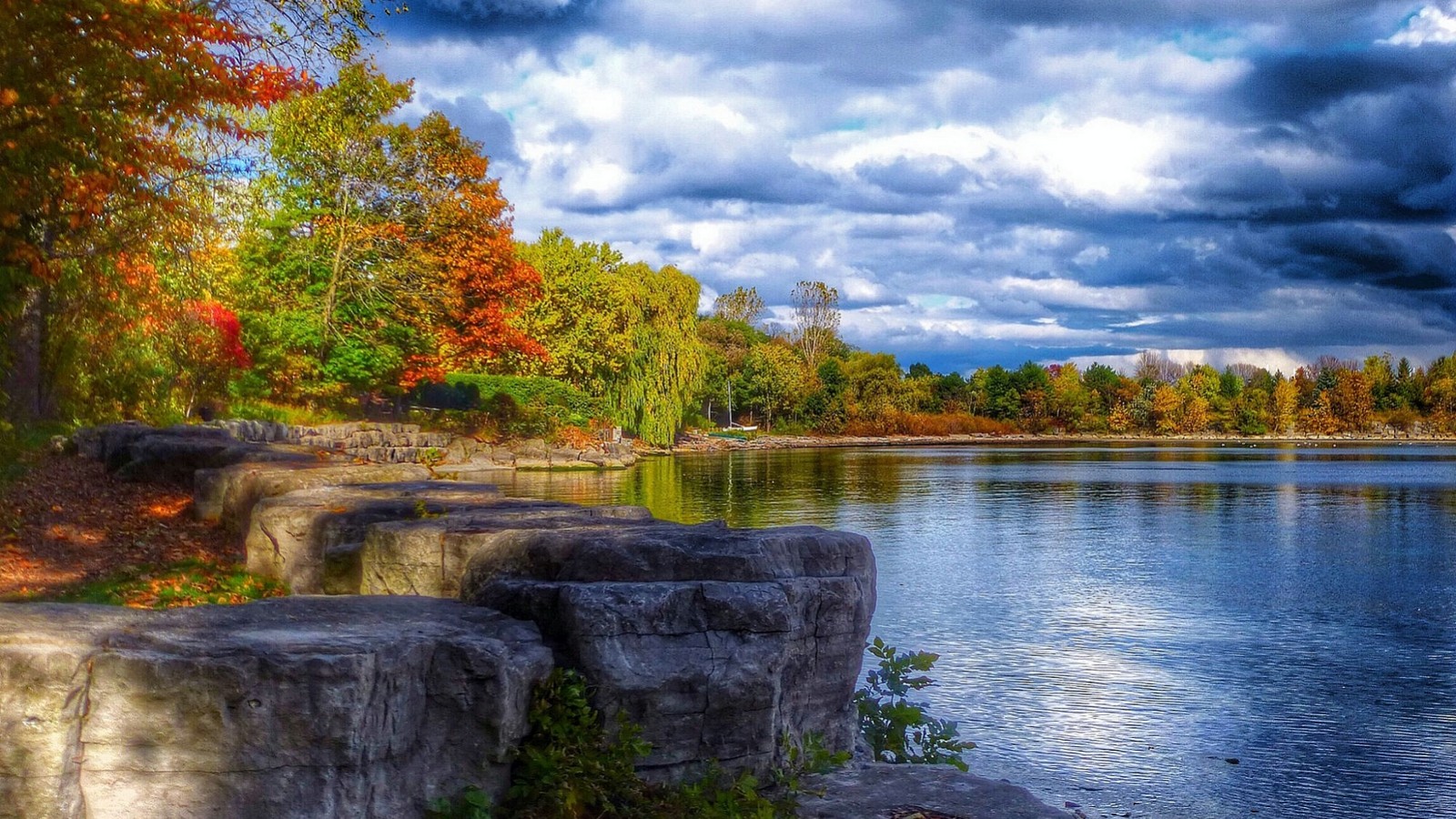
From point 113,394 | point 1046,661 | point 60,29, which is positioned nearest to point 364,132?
point 113,394

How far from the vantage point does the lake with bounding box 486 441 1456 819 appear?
26.4ft

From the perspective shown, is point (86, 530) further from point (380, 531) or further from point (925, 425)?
point (925, 425)

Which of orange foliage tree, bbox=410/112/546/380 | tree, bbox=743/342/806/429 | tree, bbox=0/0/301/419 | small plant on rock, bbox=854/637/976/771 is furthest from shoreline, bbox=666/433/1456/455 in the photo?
small plant on rock, bbox=854/637/976/771

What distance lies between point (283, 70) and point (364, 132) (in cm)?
1962

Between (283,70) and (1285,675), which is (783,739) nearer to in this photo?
(1285,675)

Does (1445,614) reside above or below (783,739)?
below

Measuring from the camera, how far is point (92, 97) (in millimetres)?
8898

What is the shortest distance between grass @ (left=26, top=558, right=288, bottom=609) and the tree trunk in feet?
26.3

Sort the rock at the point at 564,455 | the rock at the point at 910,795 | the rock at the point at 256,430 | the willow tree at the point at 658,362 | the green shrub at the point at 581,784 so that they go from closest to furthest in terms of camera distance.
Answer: the green shrub at the point at 581,784 → the rock at the point at 910,795 → the rock at the point at 256,430 → the rock at the point at 564,455 → the willow tree at the point at 658,362

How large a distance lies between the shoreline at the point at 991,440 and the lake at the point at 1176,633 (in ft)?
102

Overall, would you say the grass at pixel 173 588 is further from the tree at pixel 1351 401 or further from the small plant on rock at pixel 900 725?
the tree at pixel 1351 401

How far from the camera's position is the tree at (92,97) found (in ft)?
26.7

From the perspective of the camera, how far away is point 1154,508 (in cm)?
2798

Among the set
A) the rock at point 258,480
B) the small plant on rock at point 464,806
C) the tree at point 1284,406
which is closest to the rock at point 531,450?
the rock at point 258,480
